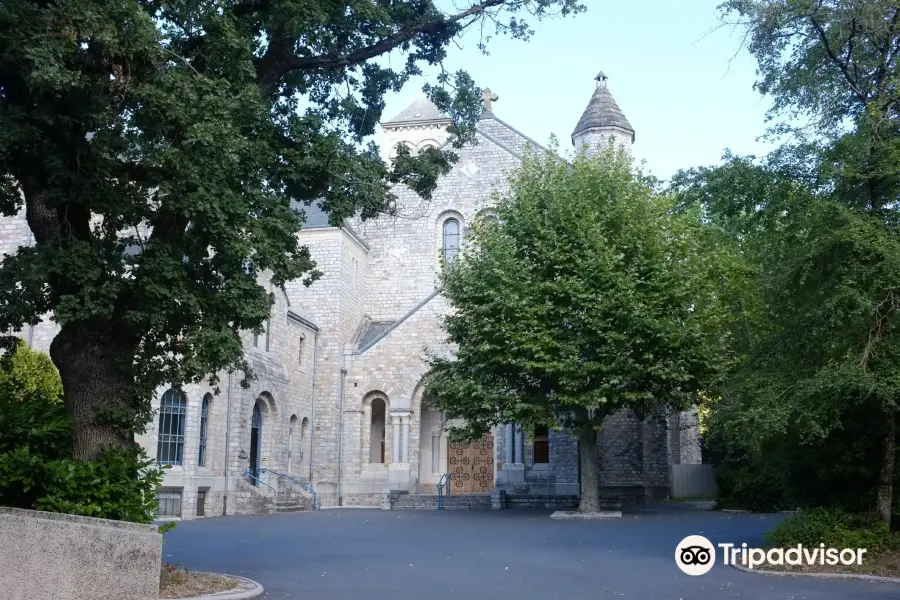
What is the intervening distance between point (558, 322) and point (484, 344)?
6.52 ft

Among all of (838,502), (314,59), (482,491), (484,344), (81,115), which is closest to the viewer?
(81,115)

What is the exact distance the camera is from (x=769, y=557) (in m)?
11.7

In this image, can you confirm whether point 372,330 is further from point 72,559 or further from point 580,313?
point 72,559

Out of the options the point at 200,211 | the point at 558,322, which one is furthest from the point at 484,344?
the point at 200,211

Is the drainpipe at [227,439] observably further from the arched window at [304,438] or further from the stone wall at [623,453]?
the stone wall at [623,453]

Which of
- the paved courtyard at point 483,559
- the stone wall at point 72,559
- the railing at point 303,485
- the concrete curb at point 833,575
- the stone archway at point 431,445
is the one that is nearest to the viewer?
the stone wall at point 72,559

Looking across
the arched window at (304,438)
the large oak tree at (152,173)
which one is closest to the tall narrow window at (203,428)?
the arched window at (304,438)

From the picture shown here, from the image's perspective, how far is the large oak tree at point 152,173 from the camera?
851 centimetres

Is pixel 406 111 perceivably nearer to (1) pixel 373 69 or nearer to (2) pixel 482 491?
(2) pixel 482 491

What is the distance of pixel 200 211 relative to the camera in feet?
29.5

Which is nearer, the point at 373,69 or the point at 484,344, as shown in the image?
the point at 373,69

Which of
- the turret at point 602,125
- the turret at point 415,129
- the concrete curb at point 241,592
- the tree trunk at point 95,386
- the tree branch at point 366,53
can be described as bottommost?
the concrete curb at point 241,592

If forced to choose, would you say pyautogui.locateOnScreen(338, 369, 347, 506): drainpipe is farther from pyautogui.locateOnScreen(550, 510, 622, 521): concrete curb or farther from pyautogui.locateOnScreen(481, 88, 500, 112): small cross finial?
pyautogui.locateOnScreen(481, 88, 500, 112): small cross finial

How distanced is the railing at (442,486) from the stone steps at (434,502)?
0.17 m
